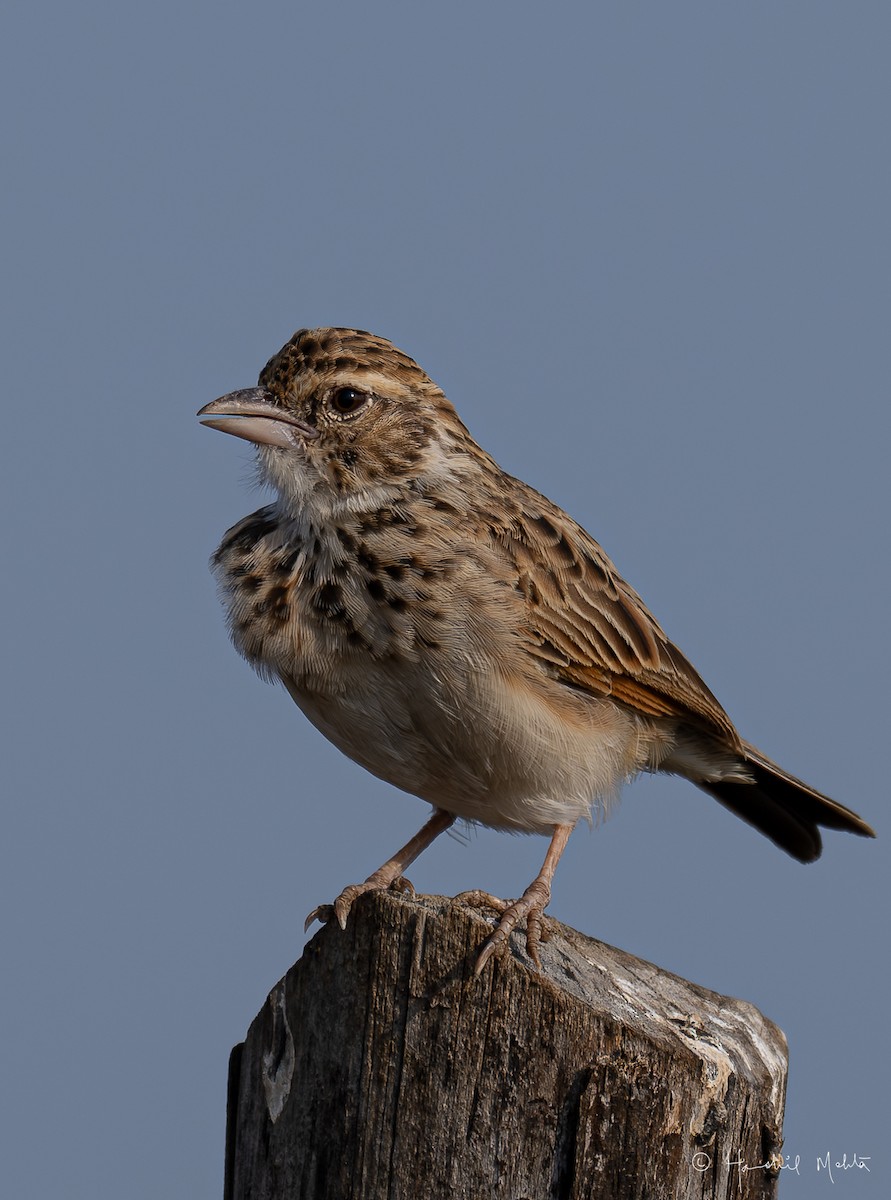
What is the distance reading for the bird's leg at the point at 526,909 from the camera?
4.09m

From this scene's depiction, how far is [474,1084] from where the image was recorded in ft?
13.0

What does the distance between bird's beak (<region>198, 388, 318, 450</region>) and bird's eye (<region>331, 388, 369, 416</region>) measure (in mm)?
141

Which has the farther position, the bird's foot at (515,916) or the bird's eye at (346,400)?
the bird's eye at (346,400)

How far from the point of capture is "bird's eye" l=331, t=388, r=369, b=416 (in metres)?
6.33

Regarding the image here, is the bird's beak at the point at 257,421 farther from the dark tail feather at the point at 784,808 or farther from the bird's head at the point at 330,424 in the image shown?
the dark tail feather at the point at 784,808

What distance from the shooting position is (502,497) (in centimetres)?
659

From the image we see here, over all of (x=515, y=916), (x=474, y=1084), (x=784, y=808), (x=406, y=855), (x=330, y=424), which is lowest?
(x=474, y=1084)

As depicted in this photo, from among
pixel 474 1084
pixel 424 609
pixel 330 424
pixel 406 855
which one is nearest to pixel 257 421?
pixel 330 424

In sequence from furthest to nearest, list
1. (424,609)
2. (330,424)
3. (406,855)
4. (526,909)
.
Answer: (406,855) → (330,424) → (424,609) → (526,909)

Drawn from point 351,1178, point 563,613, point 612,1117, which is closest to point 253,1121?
point 351,1178

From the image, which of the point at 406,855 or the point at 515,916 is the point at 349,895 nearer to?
the point at 515,916

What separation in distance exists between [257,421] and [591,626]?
1.68 m

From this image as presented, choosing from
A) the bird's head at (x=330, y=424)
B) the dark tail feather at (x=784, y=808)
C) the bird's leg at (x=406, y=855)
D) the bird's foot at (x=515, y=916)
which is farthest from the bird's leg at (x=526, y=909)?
the dark tail feather at (x=784, y=808)

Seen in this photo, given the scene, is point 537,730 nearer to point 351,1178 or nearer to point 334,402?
point 334,402
